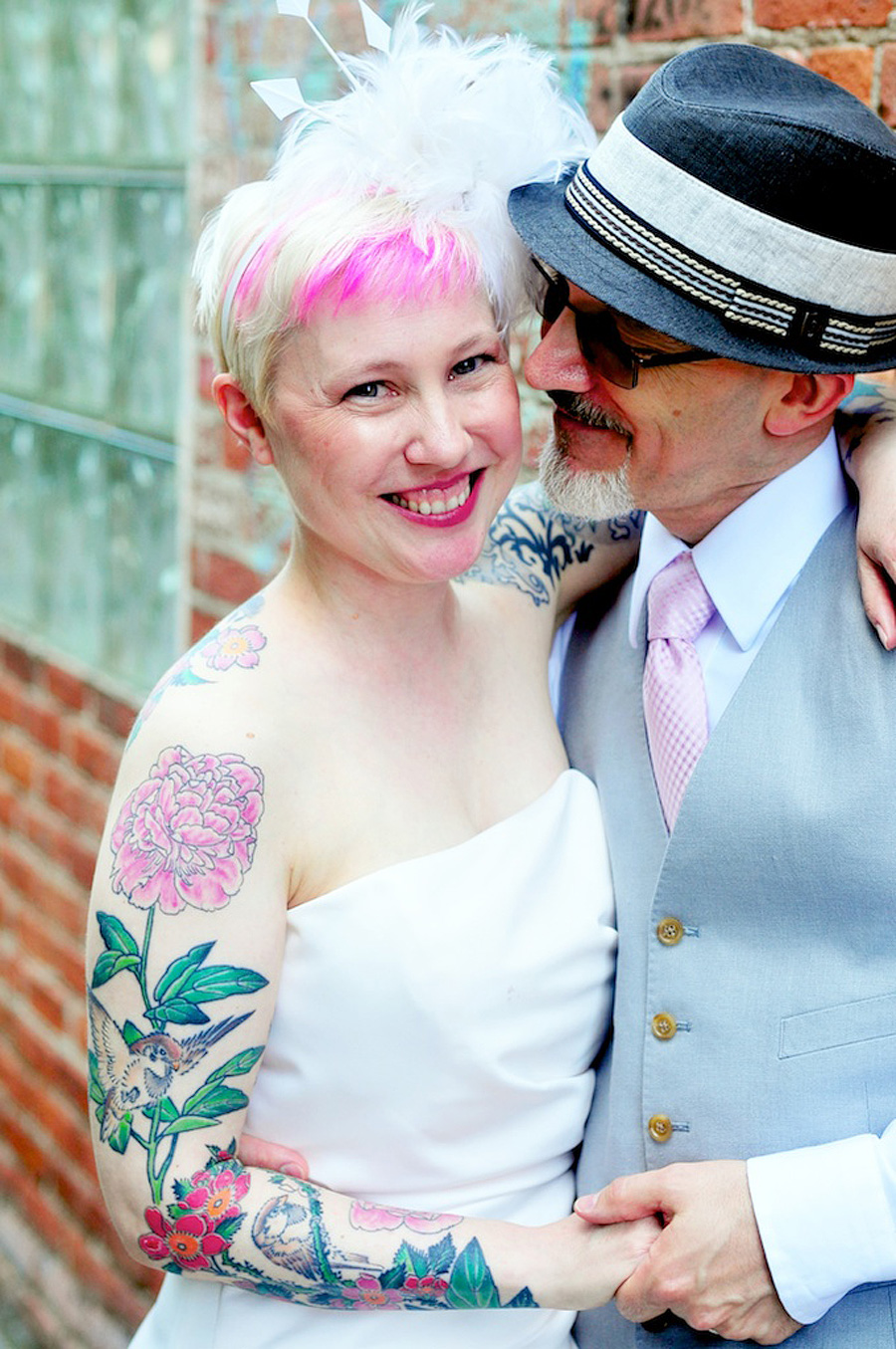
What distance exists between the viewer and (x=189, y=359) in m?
3.45

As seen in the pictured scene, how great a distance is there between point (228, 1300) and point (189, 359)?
7.12 feet

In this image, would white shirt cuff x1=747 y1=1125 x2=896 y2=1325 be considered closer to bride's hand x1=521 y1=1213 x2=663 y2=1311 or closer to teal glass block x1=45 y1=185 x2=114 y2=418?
bride's hand x1=521 y1=1213 x2=663 y2=1311

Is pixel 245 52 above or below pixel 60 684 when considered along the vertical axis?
above

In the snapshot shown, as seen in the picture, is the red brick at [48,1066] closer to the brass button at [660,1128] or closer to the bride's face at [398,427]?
the brass button at [660,1128]

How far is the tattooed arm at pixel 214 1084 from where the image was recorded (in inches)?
66.0

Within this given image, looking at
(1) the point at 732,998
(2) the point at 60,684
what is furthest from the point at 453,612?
(2) the point at 60,684

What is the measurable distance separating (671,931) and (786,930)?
0.14 meters

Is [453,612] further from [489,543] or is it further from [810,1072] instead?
[810,1072]

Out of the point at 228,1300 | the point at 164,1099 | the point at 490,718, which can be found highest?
the point at 490,718

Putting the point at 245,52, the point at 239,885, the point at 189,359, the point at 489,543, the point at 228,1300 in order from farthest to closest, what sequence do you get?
the point at 189,359 → the point at 245,52 → the point at 489,543 → the point at 228,1300 → the point at 239,885

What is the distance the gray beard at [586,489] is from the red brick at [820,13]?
70 cm

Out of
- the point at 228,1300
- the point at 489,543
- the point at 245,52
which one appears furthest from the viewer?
the point at 245,52

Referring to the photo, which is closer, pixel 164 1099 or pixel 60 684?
pixel 164 1099

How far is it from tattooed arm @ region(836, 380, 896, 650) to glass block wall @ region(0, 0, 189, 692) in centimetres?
194
